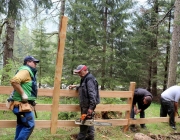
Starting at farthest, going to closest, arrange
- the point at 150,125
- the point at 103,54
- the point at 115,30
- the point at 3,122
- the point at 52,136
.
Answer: the point at 115,30, the point at 103,54, the point at 150,125, the point at 52,136, the point at 3,122

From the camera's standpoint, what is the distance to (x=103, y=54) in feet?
37.9

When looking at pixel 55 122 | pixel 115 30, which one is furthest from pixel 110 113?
pixel 115 30

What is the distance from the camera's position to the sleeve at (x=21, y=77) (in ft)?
12.2

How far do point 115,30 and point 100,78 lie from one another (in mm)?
2840

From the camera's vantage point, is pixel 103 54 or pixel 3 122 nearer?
pixel 3 122

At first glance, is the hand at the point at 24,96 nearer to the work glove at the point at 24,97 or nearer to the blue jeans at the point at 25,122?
the work glove at the point at 24,97

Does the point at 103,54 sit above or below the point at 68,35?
below

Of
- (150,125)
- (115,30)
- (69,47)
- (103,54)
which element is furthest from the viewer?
(69,47)

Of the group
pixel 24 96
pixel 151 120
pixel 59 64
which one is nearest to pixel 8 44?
pixel 59 64

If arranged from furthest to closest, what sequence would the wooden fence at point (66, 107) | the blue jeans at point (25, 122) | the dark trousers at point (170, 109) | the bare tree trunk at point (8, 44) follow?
1. the bare tree trunk at point (8, 44)
2. the dark trousers at point (170, 109)
3. the wooden fence at point (66, 107)
4. the blue jeans at point (25, 122)

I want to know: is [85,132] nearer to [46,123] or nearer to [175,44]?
[46,123]

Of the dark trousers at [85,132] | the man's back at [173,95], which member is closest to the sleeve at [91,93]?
the dark trousers at [85,132]

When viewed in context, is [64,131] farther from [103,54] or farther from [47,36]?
[47,36]

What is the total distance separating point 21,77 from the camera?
379 centimetres
